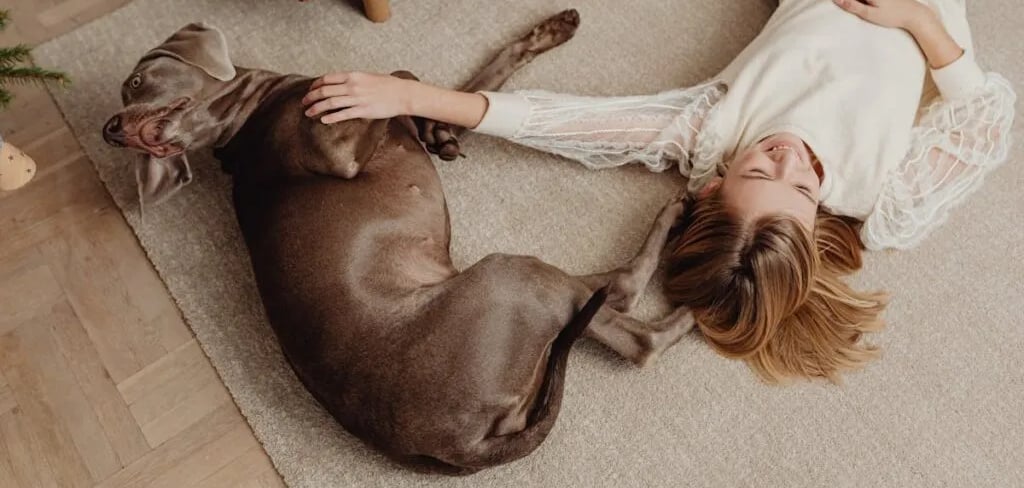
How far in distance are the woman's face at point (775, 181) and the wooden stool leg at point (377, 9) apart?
949 mm

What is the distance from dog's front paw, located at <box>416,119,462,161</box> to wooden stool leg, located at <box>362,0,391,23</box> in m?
0.42

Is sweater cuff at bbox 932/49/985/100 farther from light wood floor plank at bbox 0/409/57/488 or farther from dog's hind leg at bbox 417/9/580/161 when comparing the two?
light wood floor plank at bbox 0/409/57/488

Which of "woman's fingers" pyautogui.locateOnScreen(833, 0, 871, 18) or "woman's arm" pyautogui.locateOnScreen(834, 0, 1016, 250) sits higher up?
"woman's fingers" pyautogui.locateOnScreen(833, 0, 871, 18)

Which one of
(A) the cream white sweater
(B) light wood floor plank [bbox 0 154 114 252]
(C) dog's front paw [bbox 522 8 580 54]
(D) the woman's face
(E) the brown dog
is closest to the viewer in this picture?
(E) the brown dog

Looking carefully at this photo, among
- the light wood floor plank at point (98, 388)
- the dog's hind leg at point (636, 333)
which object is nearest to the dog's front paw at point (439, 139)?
the dog's hind leg at point (636, 333)

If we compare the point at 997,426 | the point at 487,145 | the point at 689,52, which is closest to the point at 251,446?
the point at 487,145

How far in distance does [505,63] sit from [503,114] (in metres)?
0.25

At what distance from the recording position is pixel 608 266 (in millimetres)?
1776

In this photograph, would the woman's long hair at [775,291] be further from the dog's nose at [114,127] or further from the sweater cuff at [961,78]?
the dog's nose at [114,127]

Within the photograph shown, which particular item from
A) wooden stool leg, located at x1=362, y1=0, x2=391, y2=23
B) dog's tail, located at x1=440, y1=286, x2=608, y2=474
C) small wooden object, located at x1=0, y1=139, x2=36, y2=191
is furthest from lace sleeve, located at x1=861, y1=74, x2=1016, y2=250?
small wooden object, located at x1=0, y1=139, x2=36, y2=191

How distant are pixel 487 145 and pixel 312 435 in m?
0.75

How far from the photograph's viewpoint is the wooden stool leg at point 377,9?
2004mm

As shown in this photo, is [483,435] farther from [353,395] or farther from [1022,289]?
[1022,289]

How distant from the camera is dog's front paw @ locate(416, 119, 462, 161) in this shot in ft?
5.75
